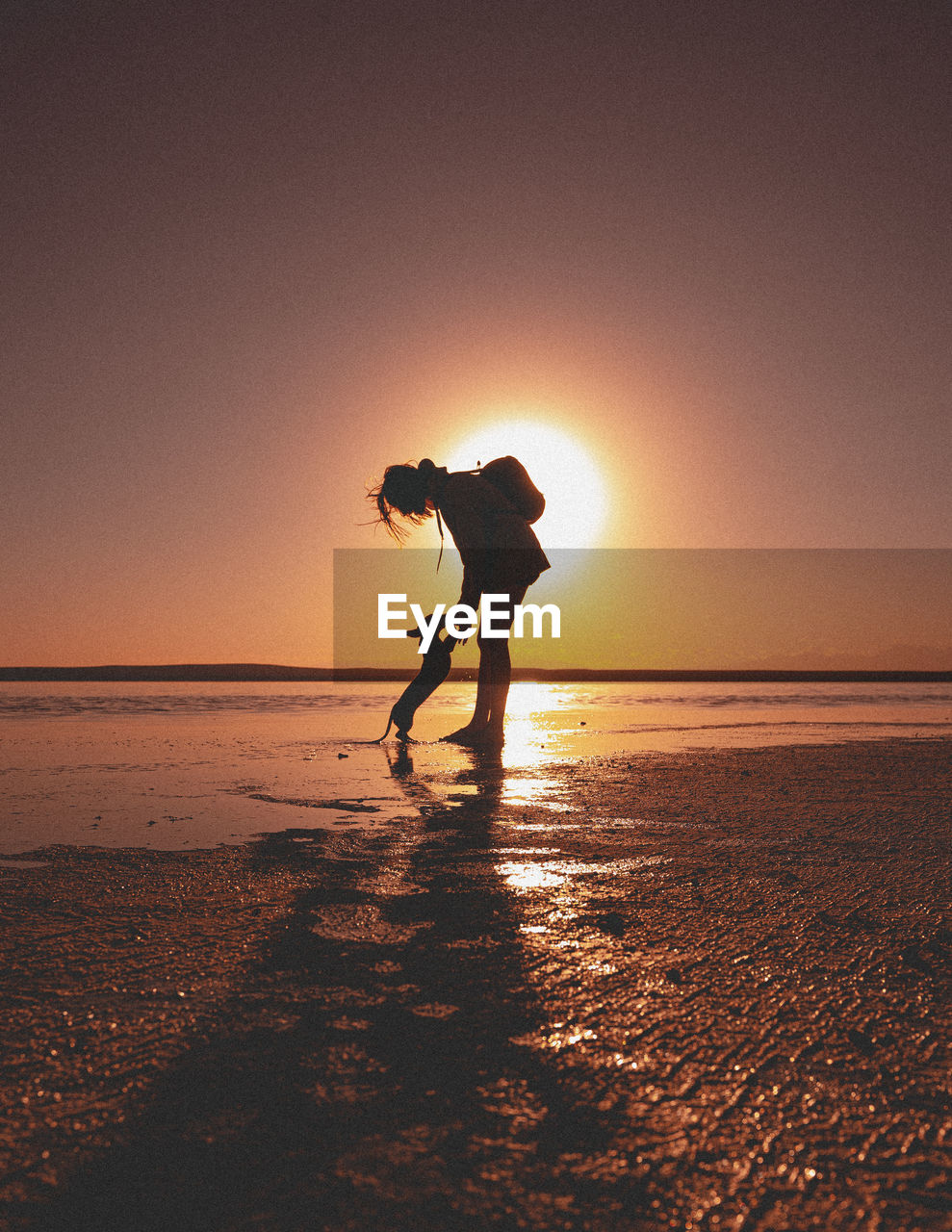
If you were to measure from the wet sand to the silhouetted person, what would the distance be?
3.65 meters

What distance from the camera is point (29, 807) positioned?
3.57 meters

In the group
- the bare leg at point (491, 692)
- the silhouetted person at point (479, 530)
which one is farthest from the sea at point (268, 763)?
the silhouetted person at point (479, 530)

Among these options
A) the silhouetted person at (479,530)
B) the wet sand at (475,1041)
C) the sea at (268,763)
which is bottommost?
the sea at (268,763)

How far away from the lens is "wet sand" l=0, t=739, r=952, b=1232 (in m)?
0.96

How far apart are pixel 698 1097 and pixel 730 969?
53cm

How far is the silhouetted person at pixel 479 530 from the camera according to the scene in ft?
20.3

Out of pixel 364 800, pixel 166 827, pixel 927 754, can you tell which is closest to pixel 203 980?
pixel 166 827

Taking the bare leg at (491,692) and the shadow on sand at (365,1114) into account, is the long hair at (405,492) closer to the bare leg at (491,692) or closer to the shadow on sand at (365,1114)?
the bare leg at (491,692)

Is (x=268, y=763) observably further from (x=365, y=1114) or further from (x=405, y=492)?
(x=365, y=1114)

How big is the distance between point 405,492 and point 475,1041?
17.1 ft

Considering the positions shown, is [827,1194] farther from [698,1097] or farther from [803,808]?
[803,808]

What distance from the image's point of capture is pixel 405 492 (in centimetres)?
628

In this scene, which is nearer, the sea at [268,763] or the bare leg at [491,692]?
the sea at [268,763]

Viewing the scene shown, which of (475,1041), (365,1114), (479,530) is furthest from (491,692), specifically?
(365,1114)
